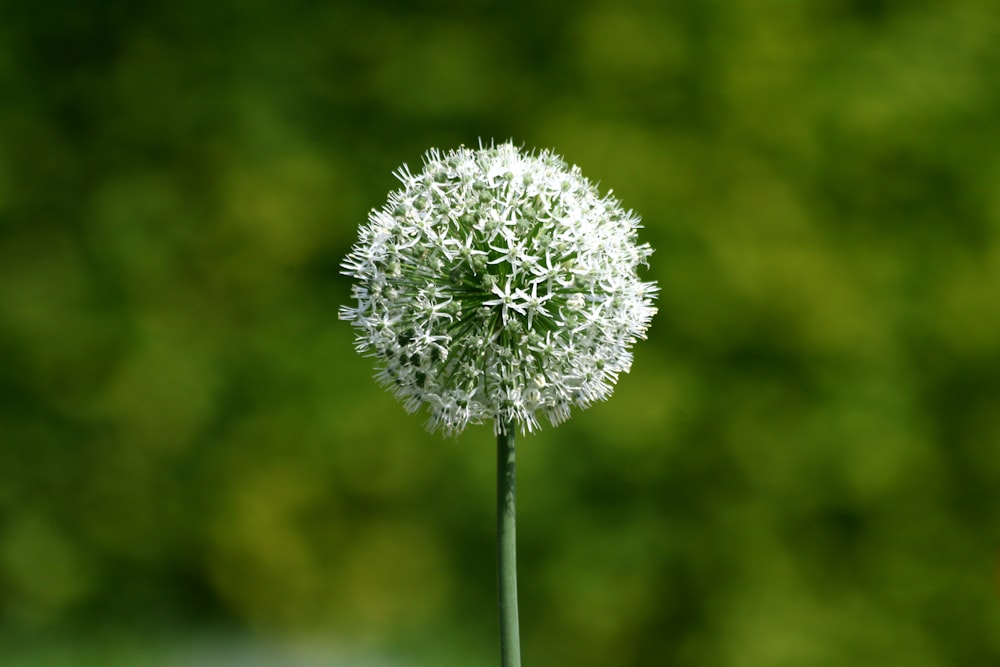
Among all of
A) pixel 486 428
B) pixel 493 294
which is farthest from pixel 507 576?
pixel 486 428

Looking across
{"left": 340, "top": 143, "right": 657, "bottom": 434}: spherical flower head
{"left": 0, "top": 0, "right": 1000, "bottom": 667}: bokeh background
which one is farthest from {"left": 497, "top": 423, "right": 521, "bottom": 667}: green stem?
{"left": 0, "top": 0, "right": 1000, "bottom": 667}: bokeh background

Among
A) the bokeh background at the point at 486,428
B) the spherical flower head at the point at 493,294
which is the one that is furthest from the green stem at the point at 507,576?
the bokeh background at the point at 486,428

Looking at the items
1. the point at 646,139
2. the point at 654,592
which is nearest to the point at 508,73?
the point at 646,139

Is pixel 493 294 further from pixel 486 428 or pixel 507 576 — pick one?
pixel 486 428
